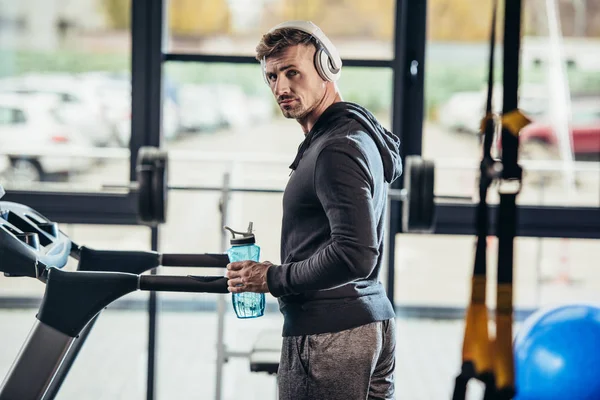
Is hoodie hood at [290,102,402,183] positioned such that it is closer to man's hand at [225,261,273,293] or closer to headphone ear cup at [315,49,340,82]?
headphone ear cup at [315,49,340,82]

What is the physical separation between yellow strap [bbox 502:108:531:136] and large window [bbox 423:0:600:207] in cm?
253

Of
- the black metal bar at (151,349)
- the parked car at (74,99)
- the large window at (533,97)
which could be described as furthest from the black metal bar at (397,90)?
the parked car at (74,99)

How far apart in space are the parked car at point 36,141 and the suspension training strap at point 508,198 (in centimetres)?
287

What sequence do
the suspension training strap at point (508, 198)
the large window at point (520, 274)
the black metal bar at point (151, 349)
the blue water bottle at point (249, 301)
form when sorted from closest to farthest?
the suspension training strap at point (508, 198) < the blue water bottle at point (249, 301) < the black metal bar at point (151, 349) < the large window at point (520, 274)

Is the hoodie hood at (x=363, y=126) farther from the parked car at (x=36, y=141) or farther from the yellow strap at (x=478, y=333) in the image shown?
the parked car at (x=36, y=141)

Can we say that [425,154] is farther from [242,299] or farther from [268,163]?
[242,299]

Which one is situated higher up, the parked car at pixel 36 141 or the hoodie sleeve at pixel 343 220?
the parked car at pixel 36 141

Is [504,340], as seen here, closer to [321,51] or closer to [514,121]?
[514,121]

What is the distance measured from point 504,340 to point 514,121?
255 millimetres

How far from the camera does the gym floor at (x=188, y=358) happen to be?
372 centimetres

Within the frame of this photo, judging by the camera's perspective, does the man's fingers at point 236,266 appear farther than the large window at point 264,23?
No

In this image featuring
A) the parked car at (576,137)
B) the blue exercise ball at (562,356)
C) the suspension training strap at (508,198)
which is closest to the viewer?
the suspension training strap at (508,198)

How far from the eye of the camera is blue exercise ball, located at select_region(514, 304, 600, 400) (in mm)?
2637

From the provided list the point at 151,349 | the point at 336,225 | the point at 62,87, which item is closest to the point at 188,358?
the point at 151,349
